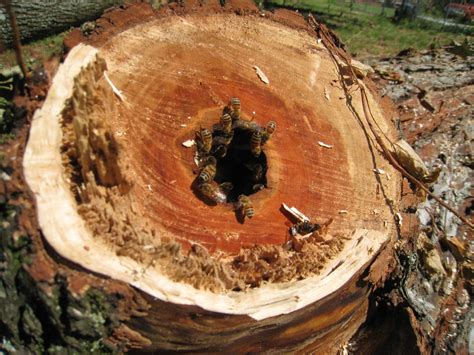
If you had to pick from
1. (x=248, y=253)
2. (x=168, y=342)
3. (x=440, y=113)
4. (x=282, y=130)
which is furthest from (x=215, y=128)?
(x=440, y=113)

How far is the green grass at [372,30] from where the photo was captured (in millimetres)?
8688

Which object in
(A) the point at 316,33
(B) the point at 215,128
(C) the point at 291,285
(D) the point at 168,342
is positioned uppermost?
(A) the point at 316,33

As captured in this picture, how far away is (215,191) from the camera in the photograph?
2.38 meters

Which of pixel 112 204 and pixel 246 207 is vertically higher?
pixel 112 204

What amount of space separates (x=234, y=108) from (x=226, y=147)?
8.6 inches

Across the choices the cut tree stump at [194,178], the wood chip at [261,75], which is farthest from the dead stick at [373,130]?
the wood chip at [261,75]

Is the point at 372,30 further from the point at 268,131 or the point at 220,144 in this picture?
the point at 220,144

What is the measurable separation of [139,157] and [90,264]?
63cm

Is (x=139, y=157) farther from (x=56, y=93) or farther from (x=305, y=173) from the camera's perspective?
(x=305, y=173)

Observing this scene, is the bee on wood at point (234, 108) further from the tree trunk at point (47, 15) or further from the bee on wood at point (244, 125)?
the tree trunk at point (47, 15)

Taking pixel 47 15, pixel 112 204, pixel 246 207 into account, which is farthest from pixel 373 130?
pixel 47 15

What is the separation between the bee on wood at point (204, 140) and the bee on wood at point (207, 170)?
5 centimetres

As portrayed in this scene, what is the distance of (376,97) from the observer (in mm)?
3109

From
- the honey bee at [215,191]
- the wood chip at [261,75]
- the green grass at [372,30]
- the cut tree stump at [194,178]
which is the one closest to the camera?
the cut tree stump at [194,178]
